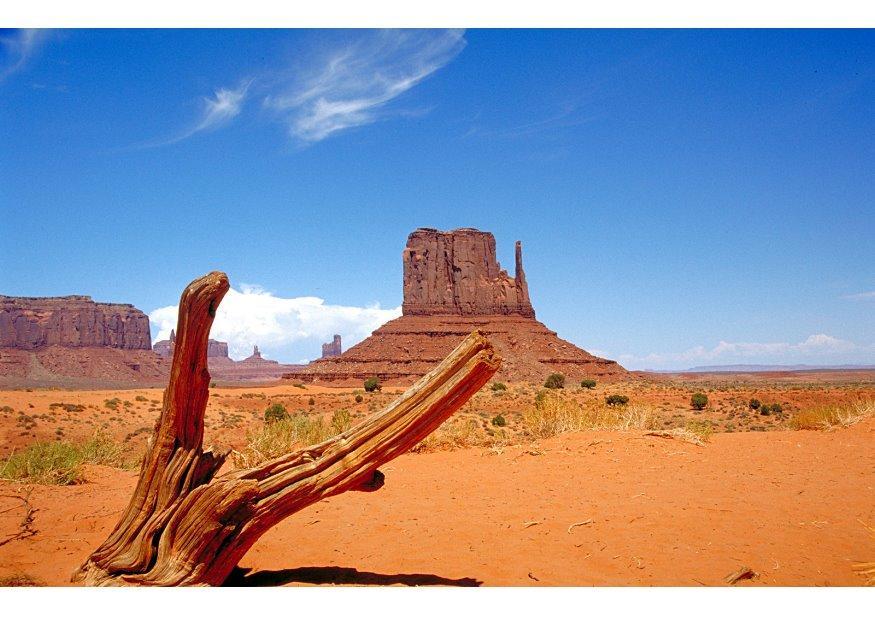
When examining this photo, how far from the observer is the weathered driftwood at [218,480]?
5688mm

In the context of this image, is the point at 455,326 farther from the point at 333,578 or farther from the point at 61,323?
the point at 333,578

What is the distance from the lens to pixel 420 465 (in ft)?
43.5

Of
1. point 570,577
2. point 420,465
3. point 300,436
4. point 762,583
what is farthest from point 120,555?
point 300,436

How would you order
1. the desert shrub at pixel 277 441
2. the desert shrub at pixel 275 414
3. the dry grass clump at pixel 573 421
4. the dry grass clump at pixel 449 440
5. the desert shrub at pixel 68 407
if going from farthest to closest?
1. the desert shrub at pixel 68 407
2. the desert shrub at pixel 275 414
3. the dry grass clump at pixel 573 421
4. the dry grass clump at pixel 449 440
5. the desert shrub at pixel 277 441

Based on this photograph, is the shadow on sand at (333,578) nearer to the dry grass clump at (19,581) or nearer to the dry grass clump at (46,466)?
the dry grass clump at (19,581)

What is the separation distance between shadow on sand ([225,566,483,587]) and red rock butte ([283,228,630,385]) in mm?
71149

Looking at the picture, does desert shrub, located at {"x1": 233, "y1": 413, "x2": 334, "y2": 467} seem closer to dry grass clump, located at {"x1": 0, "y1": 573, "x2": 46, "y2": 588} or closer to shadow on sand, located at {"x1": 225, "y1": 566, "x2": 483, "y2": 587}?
dry grass clump, located at {"x1": 0, "y1": 573, "x2": 46, "y2": 588}

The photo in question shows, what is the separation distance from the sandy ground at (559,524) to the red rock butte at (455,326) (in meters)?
65.6

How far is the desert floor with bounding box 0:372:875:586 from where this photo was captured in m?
6.45

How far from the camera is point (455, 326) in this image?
99.8 meters

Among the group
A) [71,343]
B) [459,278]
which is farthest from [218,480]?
[71,343]

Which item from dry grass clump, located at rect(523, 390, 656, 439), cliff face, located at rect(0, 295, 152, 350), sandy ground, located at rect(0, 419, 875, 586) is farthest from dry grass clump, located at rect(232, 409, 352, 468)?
cliff face, located at rect(0, 295, 152, 350)

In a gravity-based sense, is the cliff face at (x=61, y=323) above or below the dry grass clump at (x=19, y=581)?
above

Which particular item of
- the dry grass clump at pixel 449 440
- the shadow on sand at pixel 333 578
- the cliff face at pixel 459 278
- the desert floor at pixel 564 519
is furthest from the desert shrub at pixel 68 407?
the cliff face at pixel 459 278
